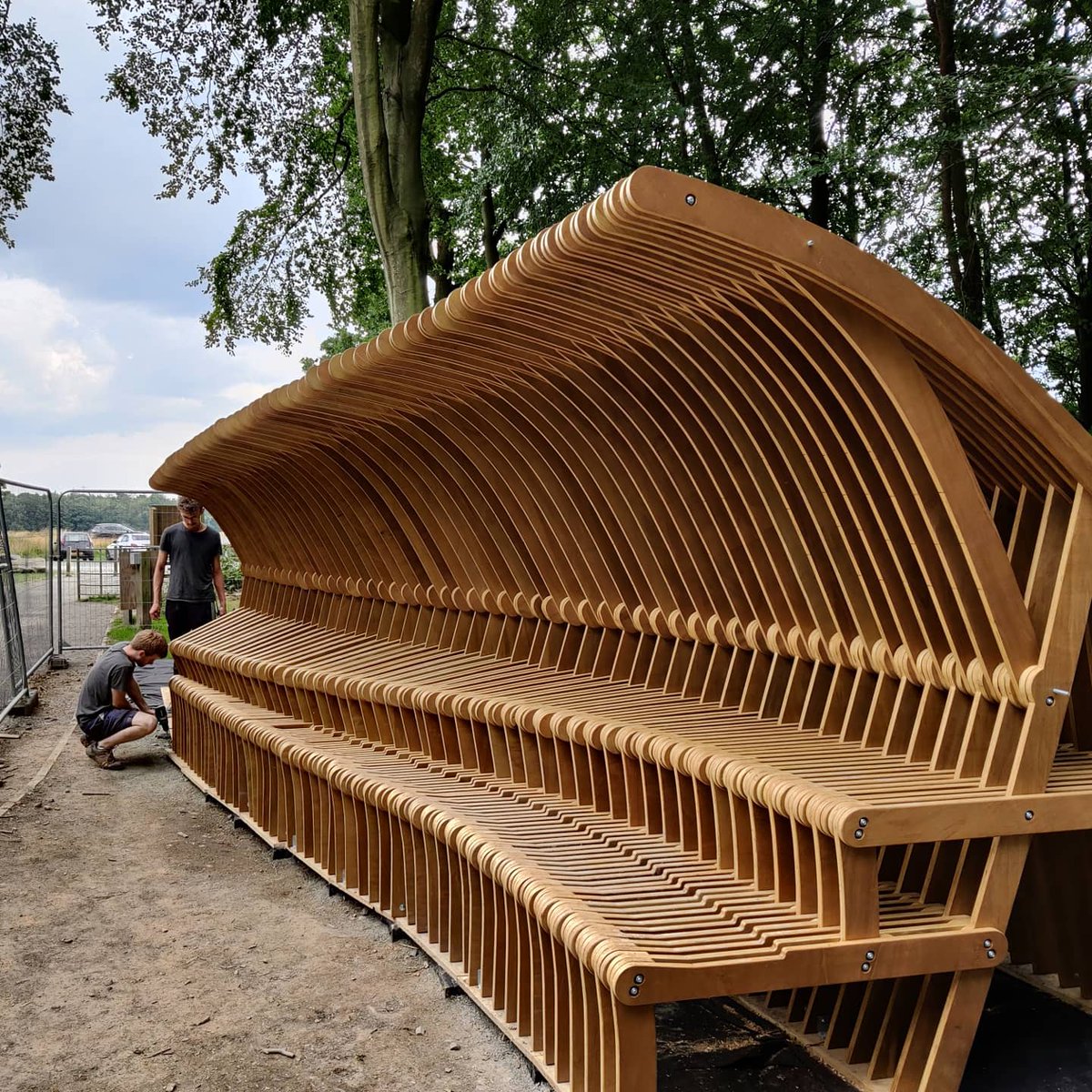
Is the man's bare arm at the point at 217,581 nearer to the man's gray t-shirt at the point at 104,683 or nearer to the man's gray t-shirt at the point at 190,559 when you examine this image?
the man's gray t-shirt at the point at 190,559

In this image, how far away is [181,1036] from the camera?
13.6 ft

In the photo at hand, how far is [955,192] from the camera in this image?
12172mm

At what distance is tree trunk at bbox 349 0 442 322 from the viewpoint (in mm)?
11953

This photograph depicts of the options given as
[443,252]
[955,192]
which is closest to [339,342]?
[443,252]

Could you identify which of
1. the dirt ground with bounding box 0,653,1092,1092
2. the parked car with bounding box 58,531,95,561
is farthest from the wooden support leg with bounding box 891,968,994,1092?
the parked car with bounding box 58,531,95,561

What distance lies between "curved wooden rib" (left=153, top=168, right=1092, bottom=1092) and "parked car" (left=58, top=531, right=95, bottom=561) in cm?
1048

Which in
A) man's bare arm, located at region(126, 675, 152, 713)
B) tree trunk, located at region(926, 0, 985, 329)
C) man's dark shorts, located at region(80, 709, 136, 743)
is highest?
tree trunk, located at region(926, 0, 985, 329)

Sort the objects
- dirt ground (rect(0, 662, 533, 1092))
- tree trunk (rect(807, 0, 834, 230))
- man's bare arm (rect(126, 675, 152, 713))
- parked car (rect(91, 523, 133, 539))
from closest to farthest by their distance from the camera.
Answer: dirt ground (rect(0, 662, 533, 1092)) < man's bare arm (rect(126, 675, 152, 713)) < tree trunk (rect(807, 0, 834, 230)) < parked car (rect(91, 523, 133, 539))

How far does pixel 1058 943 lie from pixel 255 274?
646 inches

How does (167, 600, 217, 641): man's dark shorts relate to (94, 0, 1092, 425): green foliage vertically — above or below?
below

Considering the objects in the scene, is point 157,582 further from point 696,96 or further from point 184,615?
point 696,96

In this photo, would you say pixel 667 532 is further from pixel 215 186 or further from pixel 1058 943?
pixel 215 186

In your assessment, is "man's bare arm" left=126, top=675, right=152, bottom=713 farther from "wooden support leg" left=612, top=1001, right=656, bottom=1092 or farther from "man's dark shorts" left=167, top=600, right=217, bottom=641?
"wooden support leg" left=612, top=1001, right=656, bottom=1092

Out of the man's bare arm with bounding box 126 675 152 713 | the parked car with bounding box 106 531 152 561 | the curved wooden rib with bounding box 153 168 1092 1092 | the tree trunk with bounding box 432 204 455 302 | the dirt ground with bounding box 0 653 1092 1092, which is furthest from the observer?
the tree trunk with bounding box 432 204 455 302
